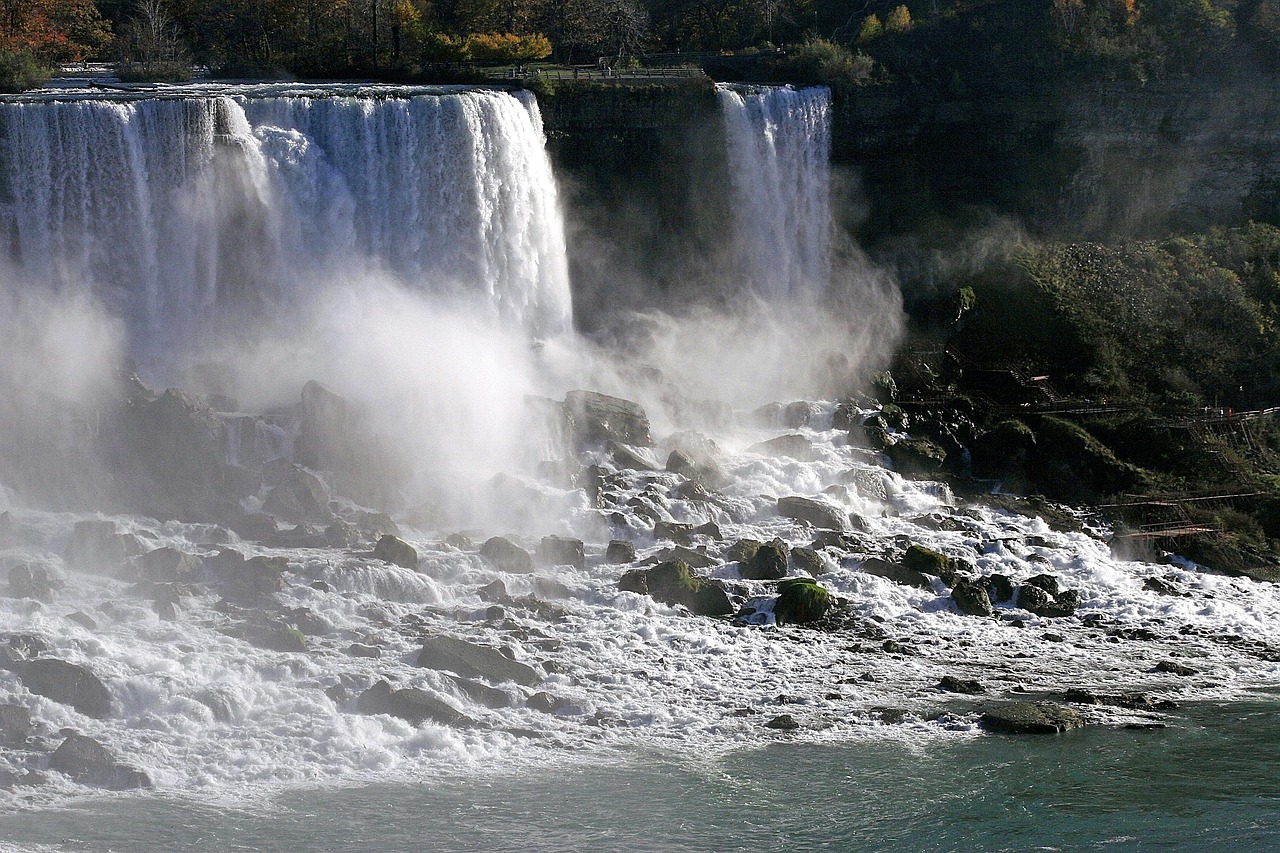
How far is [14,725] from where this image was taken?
2058cm

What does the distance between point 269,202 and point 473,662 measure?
51.3 feet

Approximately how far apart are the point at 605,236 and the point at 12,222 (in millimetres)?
14970

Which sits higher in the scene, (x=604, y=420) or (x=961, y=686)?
(x=604, y=420)

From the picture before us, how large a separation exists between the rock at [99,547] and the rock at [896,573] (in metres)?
12.9

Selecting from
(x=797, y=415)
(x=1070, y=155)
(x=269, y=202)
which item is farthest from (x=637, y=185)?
(x=1070, y=155)

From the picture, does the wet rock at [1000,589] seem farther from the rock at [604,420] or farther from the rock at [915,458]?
the rock at [604,420]

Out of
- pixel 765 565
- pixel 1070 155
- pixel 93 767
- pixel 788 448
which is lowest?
pixel 93 767

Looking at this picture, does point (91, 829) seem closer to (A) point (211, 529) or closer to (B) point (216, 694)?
(B) point (216, 694)

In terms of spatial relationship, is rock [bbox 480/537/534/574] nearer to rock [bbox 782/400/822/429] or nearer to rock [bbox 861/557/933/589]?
rock [bbox 861/557/933/589]

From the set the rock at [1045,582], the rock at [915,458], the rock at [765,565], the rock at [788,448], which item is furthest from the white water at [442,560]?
the rock at [915,458]

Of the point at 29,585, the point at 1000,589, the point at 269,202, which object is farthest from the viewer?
the point at 269,202

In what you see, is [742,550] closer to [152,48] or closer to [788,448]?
[788,448]

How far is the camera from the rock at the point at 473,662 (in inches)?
915

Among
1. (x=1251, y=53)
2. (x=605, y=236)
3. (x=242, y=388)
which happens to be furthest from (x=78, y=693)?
(x=1251, y=53)
